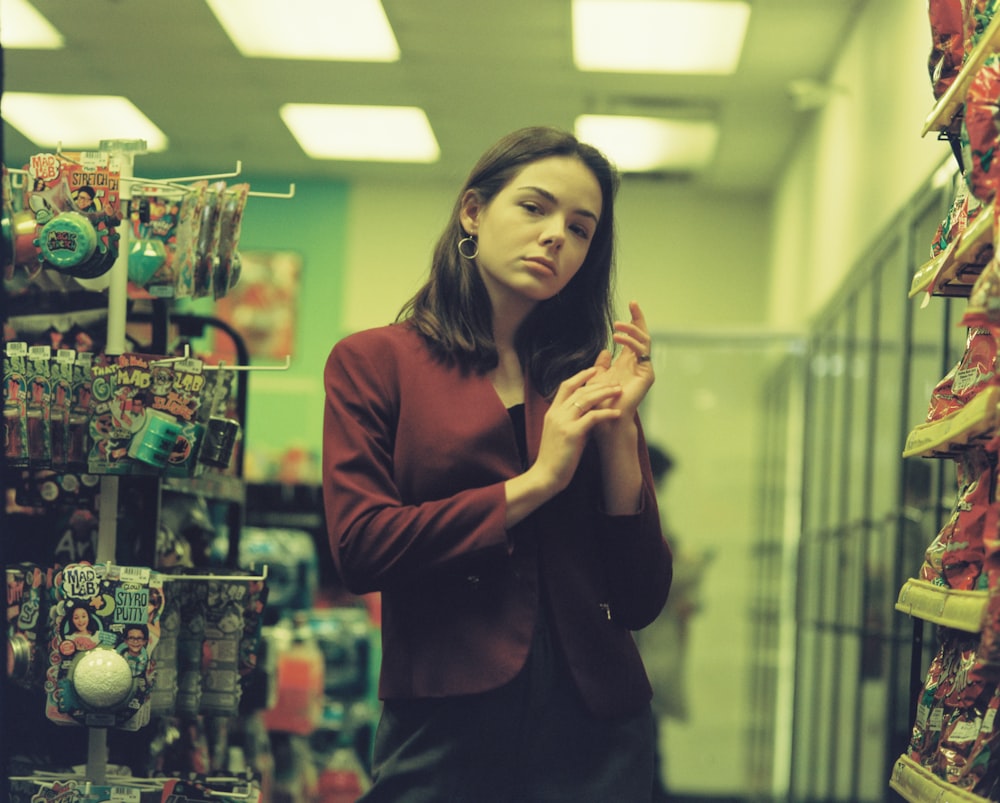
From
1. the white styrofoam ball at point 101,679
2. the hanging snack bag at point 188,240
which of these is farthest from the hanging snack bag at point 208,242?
the white styrofoam ball at point 101,679

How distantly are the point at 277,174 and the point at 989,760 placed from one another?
6693 mm

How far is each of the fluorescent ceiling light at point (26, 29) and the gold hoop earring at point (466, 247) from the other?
399 cm

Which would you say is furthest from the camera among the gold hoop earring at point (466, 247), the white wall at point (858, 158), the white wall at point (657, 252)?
the white wall at point (657, 252)

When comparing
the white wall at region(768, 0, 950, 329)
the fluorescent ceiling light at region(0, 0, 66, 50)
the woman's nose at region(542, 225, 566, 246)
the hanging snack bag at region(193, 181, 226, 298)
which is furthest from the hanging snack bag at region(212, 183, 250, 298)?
the fluorescent ceiling light at region(0, 0, 66, 50)

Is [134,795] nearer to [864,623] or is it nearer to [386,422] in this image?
[386,422]

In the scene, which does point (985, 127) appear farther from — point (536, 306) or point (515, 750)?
point (515, 750)

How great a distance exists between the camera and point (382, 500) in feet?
4.70

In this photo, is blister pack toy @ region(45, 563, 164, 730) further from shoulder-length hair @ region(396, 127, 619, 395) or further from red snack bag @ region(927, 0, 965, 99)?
red snack bag @ region(927, 0, 965, 99)

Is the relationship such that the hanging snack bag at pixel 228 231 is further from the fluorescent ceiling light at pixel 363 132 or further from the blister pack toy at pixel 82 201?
the fluorescent ceiling light at pixel 363 132

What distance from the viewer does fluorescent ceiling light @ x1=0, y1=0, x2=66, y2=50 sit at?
5.11m

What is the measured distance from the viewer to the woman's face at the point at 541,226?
1.53 meters

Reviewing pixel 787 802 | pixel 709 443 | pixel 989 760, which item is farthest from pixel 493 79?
pixel 989 760

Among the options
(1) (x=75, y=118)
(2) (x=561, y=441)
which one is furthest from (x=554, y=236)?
(1) (x=75, y=118)

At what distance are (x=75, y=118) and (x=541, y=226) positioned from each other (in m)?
5.54
